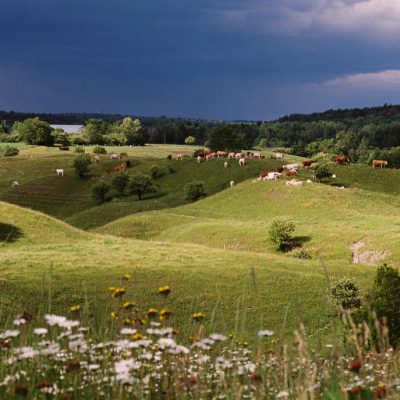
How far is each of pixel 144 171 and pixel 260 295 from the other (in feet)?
276

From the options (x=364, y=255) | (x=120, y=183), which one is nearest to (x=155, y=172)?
(x=120, y=183)

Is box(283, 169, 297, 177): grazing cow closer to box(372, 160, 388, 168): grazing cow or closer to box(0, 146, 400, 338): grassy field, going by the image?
box(0, 146, 400, 338): grassy field

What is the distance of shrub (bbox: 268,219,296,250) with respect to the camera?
186 ft

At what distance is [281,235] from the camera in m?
56.8

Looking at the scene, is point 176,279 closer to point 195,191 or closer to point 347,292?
point 347,292

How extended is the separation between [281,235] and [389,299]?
32648 mm

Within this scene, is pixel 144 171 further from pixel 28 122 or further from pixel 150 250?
pixel 28 122

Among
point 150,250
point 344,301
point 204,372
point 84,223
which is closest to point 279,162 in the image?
point 84,223

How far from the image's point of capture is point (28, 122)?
18600 centimetres

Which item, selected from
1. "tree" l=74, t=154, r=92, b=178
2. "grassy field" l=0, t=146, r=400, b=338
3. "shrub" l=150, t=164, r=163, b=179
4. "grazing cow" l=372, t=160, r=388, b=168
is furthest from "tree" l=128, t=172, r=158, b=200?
"grazing cow" l=372, t=160, r=388, b=168

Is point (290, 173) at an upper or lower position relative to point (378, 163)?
lower

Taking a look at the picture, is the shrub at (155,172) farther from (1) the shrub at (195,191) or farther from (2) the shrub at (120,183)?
(1) the shrub at (195,191)

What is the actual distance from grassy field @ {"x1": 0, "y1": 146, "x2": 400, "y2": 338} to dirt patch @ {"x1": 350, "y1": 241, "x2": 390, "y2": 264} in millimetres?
508

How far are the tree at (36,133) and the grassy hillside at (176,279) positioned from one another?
144136 mm
